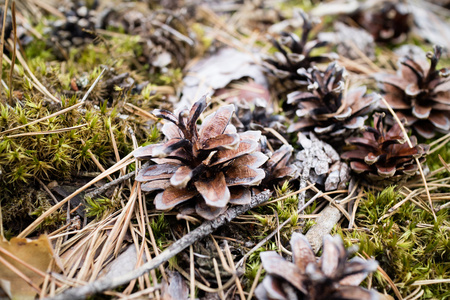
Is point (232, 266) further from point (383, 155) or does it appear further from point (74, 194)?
point (383, 155)

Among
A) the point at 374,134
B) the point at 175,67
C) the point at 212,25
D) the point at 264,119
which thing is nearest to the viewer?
the point at 374,134

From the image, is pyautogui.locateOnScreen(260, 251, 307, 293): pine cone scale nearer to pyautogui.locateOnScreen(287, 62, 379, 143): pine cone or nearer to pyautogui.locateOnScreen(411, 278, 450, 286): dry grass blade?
pyautogui.locateOnScreen(411, 278, 450, 286): dry grass blade

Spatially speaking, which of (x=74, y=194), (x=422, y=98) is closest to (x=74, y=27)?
(x=74, y=194)

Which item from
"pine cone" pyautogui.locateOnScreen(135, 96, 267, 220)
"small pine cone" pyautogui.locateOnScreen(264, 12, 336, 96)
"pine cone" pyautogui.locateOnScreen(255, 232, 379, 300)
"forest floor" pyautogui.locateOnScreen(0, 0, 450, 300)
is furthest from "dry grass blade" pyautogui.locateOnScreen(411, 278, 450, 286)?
"small pine cone" pyautogui.locateOnScreen(264, 12, 336, 96)

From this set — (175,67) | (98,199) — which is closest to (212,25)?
(175,67)

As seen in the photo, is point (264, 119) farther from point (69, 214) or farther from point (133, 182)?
point (69, 214)

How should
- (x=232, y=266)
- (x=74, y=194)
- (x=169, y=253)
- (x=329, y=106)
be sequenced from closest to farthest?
(x=169, y=253) → (x=232, y=266) → (x=74, y=194) → (x=329, y=106)
